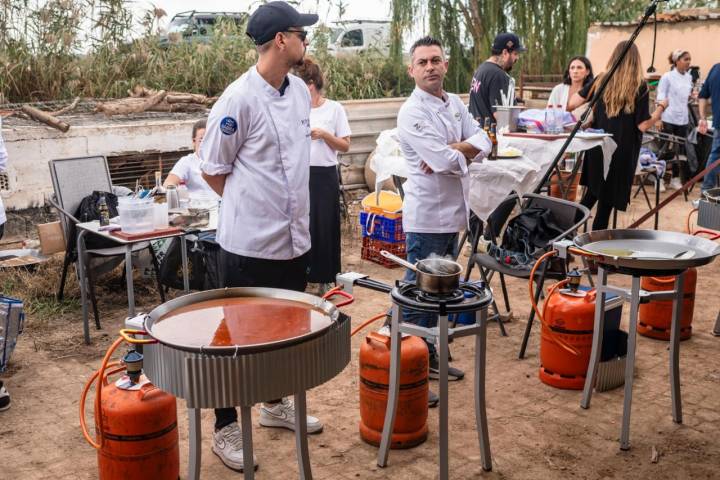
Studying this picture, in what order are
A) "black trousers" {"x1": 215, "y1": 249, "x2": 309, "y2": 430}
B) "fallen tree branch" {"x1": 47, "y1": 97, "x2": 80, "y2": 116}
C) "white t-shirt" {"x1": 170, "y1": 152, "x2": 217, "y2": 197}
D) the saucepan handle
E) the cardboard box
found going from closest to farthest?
the saucepan handle → "black trousers" {"x1": 215, "y1": 249, "x2": 309, "y2": 430} → "white t-shirt" {"x1": 170, "y1": 152, "x2": 217, "y2": 197} → the cardboard box → "fallen tree branch" {"x1": 47, "y1": 97, "x2": 80, "y2": 116}

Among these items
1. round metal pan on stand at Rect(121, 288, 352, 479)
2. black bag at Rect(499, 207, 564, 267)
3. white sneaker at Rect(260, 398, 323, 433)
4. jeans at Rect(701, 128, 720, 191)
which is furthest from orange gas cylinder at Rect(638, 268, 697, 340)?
jeans at Rect(701, 128, 720, 191)

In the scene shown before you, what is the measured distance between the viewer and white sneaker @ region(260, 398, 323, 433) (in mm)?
3986

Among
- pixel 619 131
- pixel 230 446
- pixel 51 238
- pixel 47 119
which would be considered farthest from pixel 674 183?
pixel 230 446

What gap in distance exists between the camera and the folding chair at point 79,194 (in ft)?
18.9

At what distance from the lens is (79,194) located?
6.01 metres

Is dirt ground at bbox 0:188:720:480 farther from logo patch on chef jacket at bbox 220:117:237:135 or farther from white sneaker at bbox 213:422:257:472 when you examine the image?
logo patch on chef jacket at bbox 220:117:237:135

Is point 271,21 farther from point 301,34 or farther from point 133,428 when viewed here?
point 133,428

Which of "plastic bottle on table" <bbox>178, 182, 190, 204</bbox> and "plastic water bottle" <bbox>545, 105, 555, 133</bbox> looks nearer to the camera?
"plastic bottle on table" <bbox>178, 182, 190, 204</bbox>

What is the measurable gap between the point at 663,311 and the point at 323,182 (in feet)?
8.37

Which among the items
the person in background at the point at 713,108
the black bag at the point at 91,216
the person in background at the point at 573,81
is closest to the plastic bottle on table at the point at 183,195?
the black bag at the point at 91,216

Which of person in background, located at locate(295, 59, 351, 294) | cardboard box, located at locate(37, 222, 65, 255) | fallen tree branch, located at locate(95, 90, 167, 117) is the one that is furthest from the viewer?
fallen tree branch, located at locate(95, 90, 167, 117)

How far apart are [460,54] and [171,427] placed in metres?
12.7

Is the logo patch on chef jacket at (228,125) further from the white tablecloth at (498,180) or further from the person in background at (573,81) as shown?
the person in background at (573,81)

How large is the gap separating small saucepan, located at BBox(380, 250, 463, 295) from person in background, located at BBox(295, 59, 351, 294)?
2628mm
